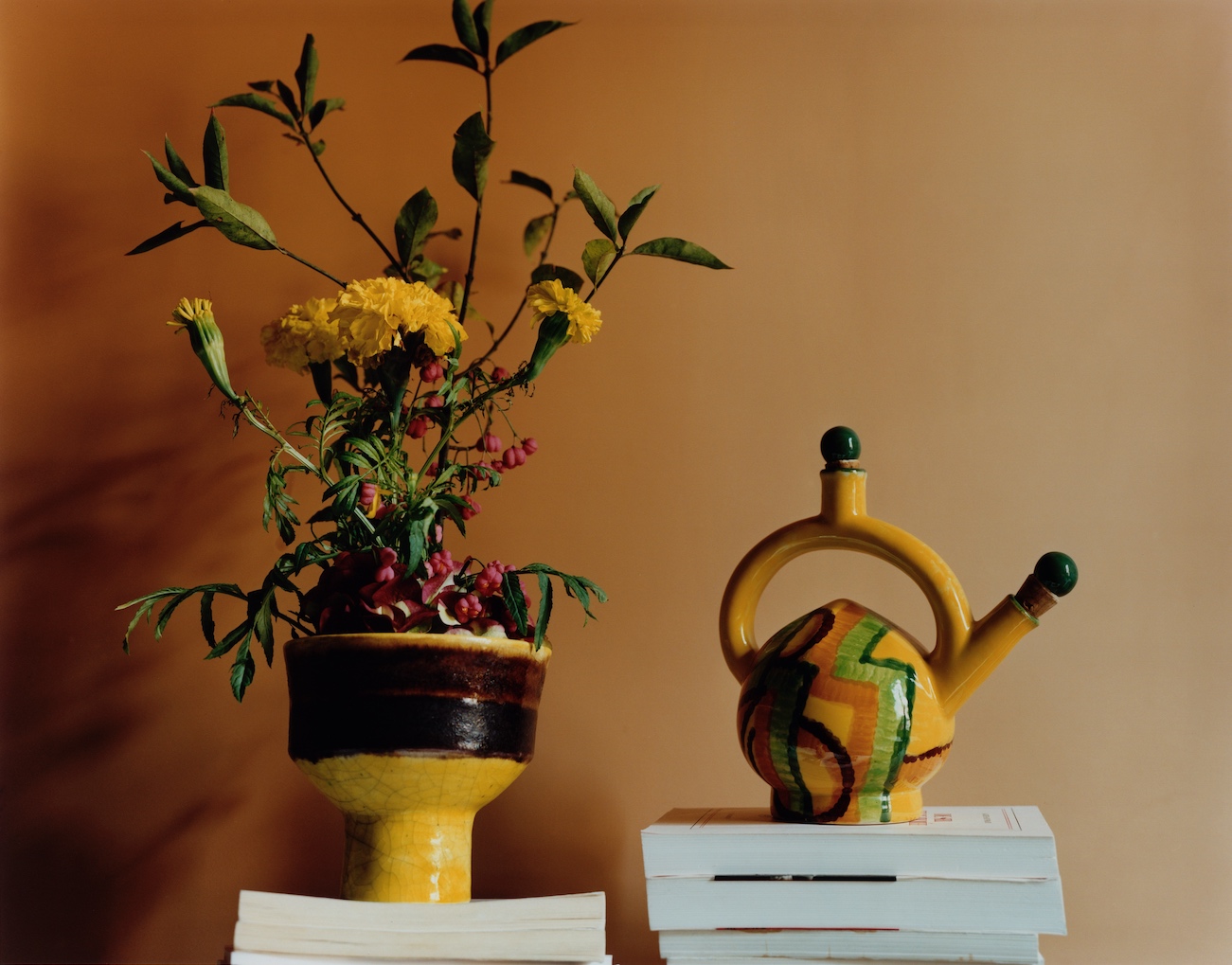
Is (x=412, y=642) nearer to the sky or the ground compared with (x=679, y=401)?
nearer to the ground

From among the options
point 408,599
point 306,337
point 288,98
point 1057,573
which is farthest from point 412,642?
point 288,98

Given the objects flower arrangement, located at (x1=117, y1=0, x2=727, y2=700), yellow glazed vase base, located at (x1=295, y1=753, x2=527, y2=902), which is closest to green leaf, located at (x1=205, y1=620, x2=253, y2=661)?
flower arrangement, located at (x1=117, y1=0, x2=727, y2=700)

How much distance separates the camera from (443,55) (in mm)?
917

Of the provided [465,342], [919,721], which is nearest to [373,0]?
[465,342]

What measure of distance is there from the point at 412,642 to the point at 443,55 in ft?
1.74

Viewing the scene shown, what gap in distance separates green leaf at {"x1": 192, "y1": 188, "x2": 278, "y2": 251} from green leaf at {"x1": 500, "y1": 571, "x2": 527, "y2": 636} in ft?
1.09

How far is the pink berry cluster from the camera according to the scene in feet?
2.49

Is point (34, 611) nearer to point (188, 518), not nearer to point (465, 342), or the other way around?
point (188, 518)

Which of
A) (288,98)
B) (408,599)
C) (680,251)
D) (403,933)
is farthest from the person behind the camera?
(288,98)

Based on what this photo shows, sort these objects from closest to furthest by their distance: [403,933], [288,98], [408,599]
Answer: [403,933]
[408,599]
[288,98]

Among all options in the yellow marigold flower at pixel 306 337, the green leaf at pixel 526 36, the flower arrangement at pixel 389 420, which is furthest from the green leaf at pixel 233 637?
the green leaf at pixel 526 36

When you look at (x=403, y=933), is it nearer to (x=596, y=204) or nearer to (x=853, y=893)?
(x=853, y=893)

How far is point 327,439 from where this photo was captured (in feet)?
2.85

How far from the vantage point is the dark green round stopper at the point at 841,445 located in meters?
0.81
